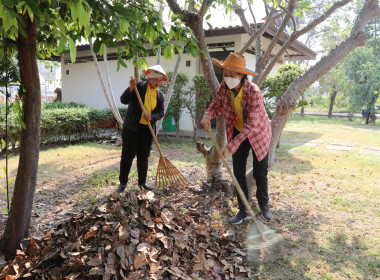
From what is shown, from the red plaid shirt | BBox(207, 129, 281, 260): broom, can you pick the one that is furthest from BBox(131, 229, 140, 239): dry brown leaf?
the red plaid shirt

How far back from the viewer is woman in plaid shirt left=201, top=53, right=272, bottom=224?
3.24 metres

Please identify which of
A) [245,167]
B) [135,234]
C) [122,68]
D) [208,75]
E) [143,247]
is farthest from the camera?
[122,68]

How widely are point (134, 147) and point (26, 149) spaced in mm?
1634

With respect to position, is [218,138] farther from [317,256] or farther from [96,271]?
[96,271]

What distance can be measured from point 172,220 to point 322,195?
294cm

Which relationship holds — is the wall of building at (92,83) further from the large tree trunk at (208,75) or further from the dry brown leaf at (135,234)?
the dry brown leaf at (135,234)

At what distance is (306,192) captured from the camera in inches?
202

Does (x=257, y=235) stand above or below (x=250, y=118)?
below

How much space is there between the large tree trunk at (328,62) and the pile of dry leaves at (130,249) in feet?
6.79

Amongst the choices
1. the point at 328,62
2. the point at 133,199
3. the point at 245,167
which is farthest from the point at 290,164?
the point at 133,199

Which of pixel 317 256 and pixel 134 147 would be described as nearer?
pixel 317 256

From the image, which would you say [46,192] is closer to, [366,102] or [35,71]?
[35,71]

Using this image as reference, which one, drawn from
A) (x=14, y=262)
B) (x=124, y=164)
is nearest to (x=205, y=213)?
(x=124, y=164)

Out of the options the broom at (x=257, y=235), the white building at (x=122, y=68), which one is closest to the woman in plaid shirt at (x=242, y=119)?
the broom at (x=257, y=235)
